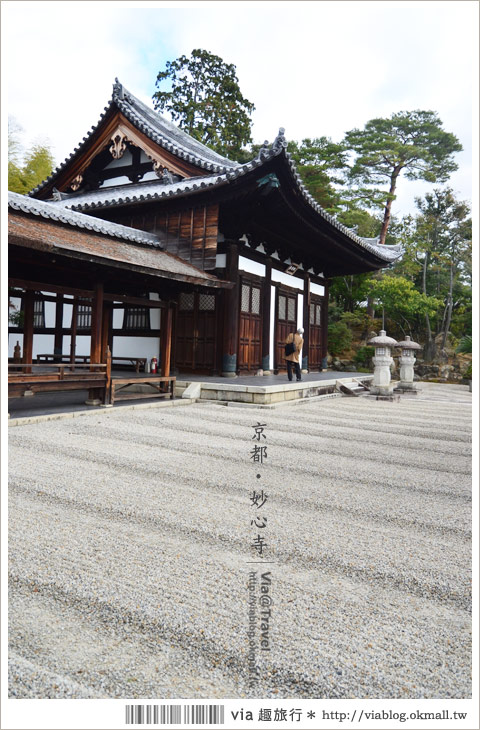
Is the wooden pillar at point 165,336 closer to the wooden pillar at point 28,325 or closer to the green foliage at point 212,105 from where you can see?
the wooden pillar at point 28,325

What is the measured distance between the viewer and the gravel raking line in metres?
1.91

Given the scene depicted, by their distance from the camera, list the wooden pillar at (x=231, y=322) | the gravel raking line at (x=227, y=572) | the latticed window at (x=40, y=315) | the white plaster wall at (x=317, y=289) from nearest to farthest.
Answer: the gravel raking line at (x=227, y=572)
the wooden pillar at (x=231, y=322)
the latticed window at (x=40, y=315)
the white plaster wall at (x=317, y=289)

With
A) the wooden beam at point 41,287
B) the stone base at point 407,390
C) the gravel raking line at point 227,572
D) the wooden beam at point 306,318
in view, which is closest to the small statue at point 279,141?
the wooden beam at point 41,287

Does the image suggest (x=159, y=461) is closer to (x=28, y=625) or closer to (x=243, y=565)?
(x=243, y=565)

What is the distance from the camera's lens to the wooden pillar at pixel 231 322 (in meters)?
11.8

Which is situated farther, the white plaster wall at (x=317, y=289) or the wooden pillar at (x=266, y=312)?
the white plaster wall at (x=317, y=289)

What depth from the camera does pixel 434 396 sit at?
14.9 m

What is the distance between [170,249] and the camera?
12.0 metres

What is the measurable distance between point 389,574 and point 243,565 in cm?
85

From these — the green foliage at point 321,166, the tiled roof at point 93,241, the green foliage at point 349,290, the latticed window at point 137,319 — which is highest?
the green foliage at point 321,166

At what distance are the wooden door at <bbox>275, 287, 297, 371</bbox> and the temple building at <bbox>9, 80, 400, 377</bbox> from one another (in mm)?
60

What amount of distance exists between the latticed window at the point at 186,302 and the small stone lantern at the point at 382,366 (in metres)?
4.94

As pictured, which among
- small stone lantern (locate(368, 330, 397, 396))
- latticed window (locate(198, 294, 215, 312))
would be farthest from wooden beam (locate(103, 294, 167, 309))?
small stone lantern (locate(368, 330, 397, 396))

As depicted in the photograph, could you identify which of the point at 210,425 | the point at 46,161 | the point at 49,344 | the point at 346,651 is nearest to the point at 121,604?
the point at 346,651
